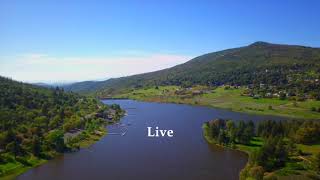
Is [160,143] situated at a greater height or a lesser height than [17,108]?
lesser

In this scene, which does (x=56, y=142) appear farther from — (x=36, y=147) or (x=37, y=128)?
(x=37, y=128)

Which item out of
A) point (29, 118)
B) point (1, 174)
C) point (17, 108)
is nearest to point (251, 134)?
point (1, 174)

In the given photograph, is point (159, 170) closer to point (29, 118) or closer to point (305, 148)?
point (305, 148)

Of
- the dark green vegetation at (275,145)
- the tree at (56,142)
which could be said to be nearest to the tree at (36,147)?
the tree at (56,142)

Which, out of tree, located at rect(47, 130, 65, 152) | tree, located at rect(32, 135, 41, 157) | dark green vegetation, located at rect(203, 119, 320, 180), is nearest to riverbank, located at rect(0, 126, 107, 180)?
tree, located at rect(32, 135, 41, 157)

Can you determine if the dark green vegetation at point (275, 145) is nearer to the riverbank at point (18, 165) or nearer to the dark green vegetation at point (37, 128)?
the dark green vegetation at point (37, 128)

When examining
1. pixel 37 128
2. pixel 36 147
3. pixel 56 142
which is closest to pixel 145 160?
pixel 56 142
